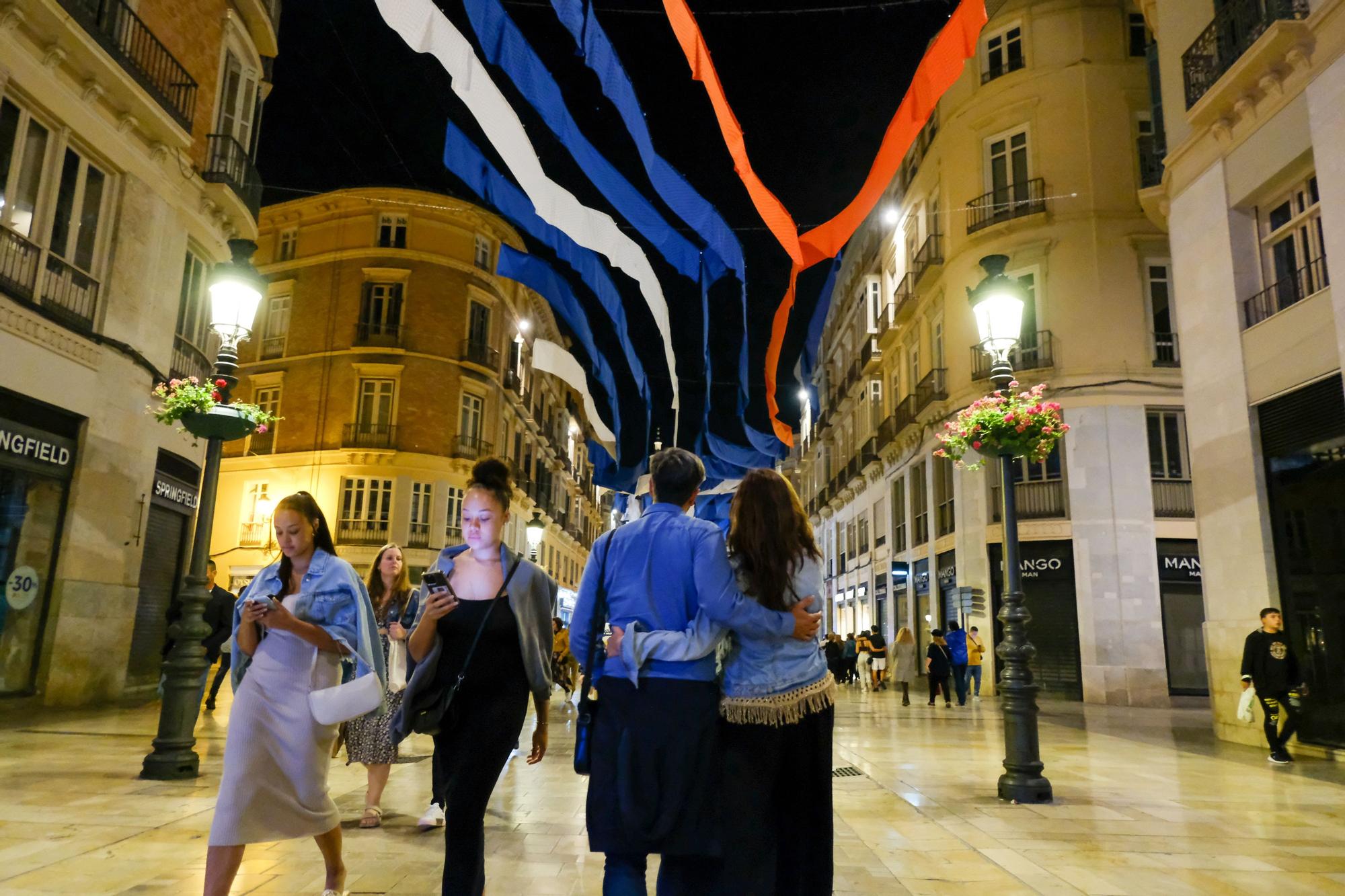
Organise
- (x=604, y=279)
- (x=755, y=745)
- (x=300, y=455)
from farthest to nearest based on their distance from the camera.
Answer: (x=300, y=455) < (x=604, y=279) < (x=755, y=745)

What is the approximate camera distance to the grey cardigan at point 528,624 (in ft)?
12.0

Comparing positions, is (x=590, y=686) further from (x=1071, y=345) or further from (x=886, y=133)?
(x=1071, y=345)

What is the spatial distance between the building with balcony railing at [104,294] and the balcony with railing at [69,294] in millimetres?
28

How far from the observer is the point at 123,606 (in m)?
13.7

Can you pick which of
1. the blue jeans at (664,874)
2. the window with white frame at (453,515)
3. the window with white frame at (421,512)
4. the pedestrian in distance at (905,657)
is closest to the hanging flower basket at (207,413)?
the blue jeans at (664,874)

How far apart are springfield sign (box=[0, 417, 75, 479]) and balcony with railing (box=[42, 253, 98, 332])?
64.0 inches

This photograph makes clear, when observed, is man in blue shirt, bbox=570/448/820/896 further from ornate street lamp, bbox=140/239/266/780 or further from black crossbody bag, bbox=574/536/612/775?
ornate street lamp, bbox=140/239/266/780

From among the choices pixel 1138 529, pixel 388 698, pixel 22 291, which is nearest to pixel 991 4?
pixel 1138 529

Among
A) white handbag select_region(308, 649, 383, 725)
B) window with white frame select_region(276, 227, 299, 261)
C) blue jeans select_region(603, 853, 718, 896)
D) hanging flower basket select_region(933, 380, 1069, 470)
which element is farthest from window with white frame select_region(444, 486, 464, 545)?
blue jeans select_region(603, 853, 718, 896)

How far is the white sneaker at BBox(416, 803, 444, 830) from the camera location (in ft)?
18.9

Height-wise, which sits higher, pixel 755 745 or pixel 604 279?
pixel 604 279

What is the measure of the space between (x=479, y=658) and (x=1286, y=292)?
1236 cm

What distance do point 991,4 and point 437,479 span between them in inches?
924

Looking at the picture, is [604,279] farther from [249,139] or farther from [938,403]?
[938,403]
